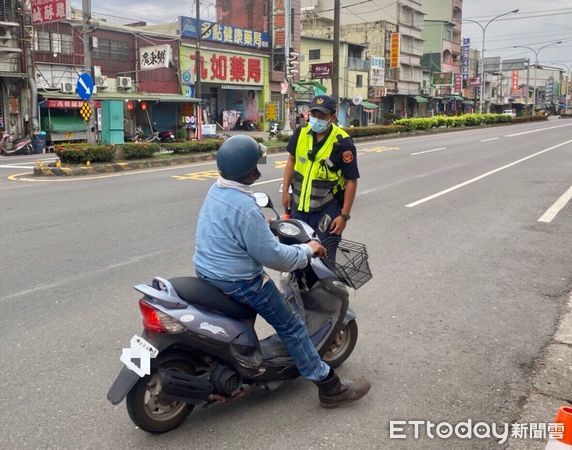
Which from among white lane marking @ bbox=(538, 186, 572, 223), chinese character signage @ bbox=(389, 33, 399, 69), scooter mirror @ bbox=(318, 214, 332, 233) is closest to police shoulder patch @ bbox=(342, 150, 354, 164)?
scooter mirror @ bbox=(318, 214, 332, 233)

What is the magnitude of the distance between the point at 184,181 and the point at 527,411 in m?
10.2

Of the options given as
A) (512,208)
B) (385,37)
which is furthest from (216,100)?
(512,208)

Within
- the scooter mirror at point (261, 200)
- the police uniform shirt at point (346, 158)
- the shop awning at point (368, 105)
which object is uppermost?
the shop awning at point (368, 105)

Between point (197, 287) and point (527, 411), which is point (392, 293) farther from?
point (197, 287)

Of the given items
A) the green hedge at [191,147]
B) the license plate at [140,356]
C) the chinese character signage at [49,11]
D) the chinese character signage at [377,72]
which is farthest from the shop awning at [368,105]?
the license plate at [140,356]

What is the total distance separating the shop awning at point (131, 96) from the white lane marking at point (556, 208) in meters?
18.8

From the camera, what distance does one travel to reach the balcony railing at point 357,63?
4827 cm

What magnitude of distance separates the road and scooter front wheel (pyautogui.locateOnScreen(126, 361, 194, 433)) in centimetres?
7

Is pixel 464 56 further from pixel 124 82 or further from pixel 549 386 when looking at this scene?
pixel 549 386

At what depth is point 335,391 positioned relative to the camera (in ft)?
10.4

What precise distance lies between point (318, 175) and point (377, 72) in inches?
1941

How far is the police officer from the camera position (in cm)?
430

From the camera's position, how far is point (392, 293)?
520 cm

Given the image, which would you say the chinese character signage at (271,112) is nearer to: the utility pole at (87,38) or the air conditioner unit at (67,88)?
the air conditioner unit at (67,88)
